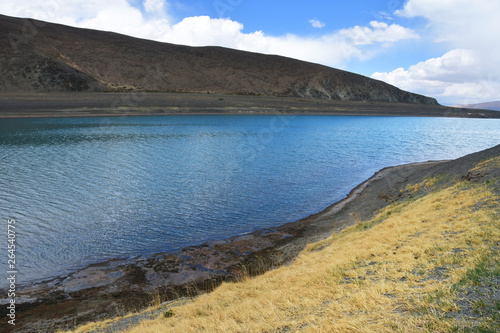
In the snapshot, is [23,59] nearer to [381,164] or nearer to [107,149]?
[107,149]

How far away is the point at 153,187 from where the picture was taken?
23.7 m

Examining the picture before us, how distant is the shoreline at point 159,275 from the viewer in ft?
34.0

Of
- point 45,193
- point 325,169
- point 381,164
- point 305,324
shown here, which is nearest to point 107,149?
point 45,193

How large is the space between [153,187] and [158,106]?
66.7 m

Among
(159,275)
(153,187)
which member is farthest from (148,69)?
(159,275)

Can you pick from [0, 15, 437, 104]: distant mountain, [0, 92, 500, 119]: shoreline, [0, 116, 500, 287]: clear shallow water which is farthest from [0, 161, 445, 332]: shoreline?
[0, 15, 437, 104]: distant mountain

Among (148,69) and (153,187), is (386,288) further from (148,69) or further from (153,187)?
(148,69)

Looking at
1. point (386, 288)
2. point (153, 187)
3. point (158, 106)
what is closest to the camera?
point (386, 288)

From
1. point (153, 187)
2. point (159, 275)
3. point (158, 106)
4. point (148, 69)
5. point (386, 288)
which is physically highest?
point (148, 69)

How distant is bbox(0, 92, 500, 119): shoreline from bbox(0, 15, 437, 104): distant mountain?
61.0 feet

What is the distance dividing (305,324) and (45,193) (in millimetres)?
21381

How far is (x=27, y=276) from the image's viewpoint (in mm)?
12273

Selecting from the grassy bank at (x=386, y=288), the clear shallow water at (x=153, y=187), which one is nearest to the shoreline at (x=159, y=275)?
the clear shallow water at (x=153, y=187)

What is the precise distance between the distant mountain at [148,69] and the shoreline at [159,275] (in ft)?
321
